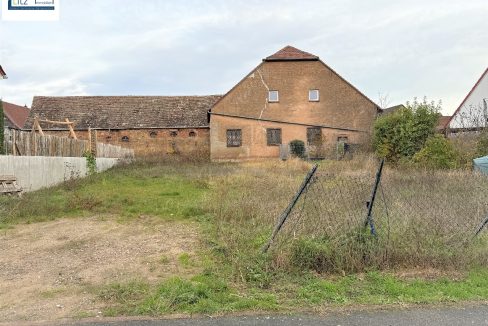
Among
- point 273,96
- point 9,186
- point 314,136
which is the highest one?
point 273,96

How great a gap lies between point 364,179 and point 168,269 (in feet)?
12.1

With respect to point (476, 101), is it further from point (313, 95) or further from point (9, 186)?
point (9, 186)

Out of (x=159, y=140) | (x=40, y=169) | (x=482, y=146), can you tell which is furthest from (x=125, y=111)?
(x=482, y=146)

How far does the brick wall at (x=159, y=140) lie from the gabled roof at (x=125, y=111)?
54cm

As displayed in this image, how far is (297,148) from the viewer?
1296 inches

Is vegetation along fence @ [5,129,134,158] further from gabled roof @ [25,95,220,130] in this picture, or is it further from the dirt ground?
gabled roof @ [25,95,220,130]

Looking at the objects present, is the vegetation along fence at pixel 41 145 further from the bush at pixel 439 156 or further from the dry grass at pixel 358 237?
the bush at pixel 439 156

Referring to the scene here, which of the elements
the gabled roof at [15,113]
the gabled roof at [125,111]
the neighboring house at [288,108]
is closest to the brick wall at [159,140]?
the gabled roof at [125,111]

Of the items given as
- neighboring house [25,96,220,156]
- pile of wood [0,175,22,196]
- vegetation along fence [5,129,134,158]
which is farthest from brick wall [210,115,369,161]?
pile of wood [0,175,22,196]

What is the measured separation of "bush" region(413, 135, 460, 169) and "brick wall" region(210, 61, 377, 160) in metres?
18.2

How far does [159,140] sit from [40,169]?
24343mm

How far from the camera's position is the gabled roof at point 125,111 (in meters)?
37.8

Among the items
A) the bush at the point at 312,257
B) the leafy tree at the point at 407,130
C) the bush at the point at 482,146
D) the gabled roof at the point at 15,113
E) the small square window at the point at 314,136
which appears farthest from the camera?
the gabled roof at the point at 15,113

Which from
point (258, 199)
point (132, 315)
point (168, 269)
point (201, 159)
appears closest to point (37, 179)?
point (258, 199)
